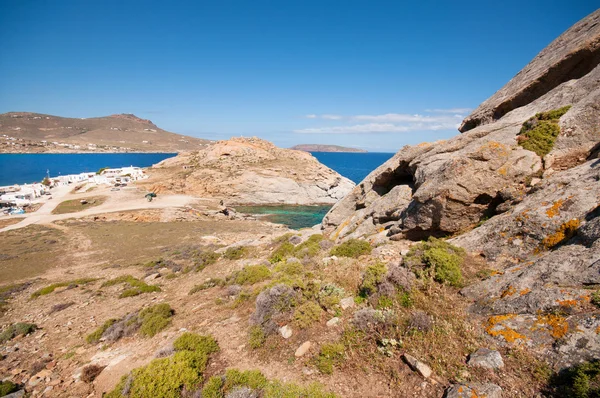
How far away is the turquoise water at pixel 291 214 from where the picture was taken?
52388 millimetres

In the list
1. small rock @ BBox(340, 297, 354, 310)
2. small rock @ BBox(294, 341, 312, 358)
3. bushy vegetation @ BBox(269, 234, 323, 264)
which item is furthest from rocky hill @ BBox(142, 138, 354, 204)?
small rock @ BBox(294, 341, 312, 358)

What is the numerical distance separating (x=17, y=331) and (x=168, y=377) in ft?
36.9

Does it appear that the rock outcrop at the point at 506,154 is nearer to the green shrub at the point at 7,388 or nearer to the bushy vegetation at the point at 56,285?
the green shrub at the point at 7,388

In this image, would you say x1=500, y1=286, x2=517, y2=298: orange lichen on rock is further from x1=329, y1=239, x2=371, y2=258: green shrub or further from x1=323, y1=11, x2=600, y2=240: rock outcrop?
x1=329, y1=239, x2=371, y2=258: green shrub

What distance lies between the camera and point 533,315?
5.47 meters

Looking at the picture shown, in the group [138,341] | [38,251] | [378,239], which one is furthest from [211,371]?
[38,251]

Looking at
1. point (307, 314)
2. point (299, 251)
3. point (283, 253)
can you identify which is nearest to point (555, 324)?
point (307, 314)

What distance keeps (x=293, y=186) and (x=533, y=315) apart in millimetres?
68406

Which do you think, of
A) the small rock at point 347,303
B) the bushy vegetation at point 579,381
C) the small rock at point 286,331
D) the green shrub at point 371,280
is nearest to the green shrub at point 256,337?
the small rock at point 286,331

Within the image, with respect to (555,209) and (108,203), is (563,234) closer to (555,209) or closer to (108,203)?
(555,209)

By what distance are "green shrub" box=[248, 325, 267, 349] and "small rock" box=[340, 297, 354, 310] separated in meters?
2.40

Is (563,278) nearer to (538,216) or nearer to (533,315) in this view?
(533,315)

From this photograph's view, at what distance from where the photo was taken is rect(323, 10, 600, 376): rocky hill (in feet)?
17.6

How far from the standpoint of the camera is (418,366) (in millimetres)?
5336
